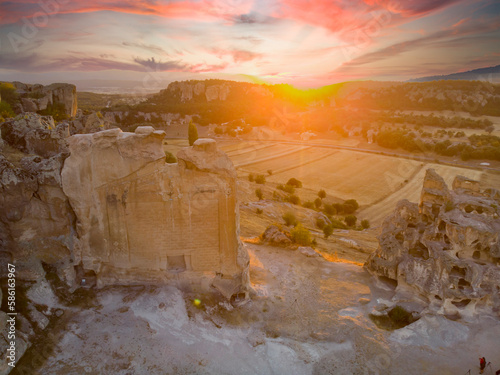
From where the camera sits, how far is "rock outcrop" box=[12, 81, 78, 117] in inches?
1398

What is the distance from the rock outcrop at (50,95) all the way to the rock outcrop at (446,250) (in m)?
37.5

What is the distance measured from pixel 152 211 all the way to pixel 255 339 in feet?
20.9

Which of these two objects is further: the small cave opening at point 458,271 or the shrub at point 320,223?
the shrub at point 320,223

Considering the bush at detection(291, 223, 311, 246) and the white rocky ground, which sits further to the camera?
the bush at detection(291, 223, 311, 246)

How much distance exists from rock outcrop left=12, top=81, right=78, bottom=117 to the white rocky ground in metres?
32.1

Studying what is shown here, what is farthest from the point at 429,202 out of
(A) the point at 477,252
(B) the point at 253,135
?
(B) the point at 253,135

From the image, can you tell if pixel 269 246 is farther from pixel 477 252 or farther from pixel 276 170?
pixel 276 170

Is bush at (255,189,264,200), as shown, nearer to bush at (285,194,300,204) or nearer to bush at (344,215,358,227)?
bush at (285,194,300,204)

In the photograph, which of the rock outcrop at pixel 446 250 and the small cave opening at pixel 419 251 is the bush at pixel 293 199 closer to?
the rock outcrop at pixel 446 250

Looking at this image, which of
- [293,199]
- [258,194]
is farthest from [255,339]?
[293,199]

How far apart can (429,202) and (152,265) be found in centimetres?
1390

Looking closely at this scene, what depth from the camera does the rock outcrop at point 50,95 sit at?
35.5 m

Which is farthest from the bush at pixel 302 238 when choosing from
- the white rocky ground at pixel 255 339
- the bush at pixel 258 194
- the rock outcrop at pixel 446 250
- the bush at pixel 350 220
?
the bush at pixel 258 194

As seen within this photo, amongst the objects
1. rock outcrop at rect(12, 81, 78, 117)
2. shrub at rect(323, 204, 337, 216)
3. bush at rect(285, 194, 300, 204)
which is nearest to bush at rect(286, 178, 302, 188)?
bush at rect(285, 194, 300, 204)
